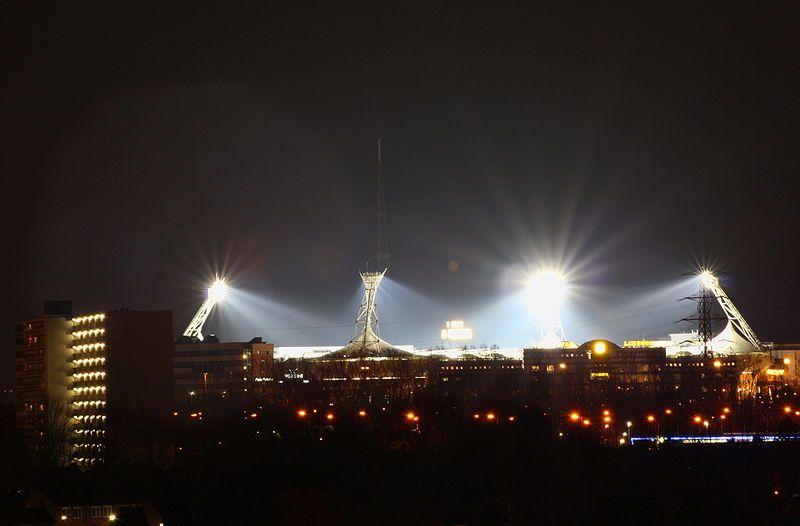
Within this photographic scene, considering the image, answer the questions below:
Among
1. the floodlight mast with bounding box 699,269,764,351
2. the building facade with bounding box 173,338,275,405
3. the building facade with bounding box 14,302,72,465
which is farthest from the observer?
the floodlight mast with bounding box 699,269,764,351

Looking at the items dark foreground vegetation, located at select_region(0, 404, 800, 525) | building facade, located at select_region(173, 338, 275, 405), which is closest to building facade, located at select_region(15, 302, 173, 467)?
dark foreground vegetation, located at select_region(0, 404, 800, 525)

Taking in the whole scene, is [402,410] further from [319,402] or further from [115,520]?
[115,520]

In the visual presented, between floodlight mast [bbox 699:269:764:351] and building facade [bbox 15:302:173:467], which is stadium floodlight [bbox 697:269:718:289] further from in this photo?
building facade [bbox 15:302:173:467]

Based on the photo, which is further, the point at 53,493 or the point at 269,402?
the point at 269,402

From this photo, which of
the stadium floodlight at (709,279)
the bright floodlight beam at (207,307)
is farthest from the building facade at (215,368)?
the stadium floodlight at (709,279)

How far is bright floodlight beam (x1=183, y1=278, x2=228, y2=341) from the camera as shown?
94.8m

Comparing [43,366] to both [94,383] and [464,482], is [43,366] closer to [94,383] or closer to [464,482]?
[94,383]

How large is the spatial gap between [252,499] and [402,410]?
21746 millimetres

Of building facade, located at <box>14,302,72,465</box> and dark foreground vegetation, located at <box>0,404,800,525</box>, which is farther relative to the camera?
building facade, located at <box>14,302,72,465</box>

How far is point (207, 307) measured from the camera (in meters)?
96.7

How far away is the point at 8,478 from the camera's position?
36781 millimetres

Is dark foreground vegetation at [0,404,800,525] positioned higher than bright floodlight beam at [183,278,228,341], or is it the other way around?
bright floodlight beam at [183,278,228,341]

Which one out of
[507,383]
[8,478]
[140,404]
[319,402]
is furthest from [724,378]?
[8,478]

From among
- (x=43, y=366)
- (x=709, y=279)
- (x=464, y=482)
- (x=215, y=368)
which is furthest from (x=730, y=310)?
(x=464, y=482)
